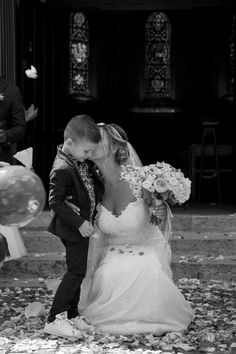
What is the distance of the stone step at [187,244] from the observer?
22.2 ft

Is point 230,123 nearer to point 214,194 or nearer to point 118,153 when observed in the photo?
point 214,194

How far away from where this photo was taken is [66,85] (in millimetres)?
14953

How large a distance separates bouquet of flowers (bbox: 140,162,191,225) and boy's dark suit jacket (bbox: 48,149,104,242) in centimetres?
43

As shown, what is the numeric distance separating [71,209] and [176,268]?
2347mm

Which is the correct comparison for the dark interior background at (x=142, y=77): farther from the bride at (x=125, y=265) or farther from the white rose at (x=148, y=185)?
the white rose at (x=148, y=185)

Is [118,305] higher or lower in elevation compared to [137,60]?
lower

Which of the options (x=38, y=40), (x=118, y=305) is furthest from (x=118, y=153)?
(x=38, y=40)

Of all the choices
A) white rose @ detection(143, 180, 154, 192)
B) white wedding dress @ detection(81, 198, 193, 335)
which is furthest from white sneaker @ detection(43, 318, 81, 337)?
white rose @ detection(143, 180, 154, 192)

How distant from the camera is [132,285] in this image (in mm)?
4512

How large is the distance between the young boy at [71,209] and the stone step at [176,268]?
1930 mm

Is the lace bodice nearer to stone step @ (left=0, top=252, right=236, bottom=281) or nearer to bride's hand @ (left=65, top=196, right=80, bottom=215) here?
bride's hand @ (left=65, top=196, right=80, bottom=215)

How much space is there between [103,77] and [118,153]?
11.3m

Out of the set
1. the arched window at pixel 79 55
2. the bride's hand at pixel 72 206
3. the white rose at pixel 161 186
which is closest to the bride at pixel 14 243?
the bride's hand at pixel 72 206

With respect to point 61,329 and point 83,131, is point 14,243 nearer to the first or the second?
A: point 61,329
